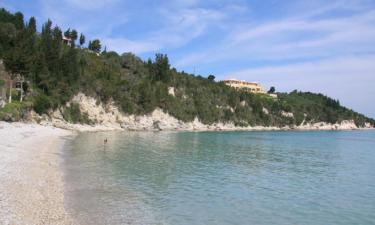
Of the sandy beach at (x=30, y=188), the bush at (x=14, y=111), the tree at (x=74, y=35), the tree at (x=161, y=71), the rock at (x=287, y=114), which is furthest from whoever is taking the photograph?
the rock at (x=287, y=114)

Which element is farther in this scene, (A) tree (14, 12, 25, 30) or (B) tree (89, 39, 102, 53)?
(B) tree (89, 39, 102, 53)

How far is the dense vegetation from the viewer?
71.9 meters

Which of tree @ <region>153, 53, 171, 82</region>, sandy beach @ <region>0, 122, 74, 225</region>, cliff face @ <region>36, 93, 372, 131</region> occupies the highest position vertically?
tree @ <region>153, 53, 171, 82</region>

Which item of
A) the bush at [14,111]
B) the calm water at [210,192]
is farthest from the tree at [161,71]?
the calm water at [210,192]

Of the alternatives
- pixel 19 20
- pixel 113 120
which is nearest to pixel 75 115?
pixel 113 120

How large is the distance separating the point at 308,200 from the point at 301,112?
6500 inches

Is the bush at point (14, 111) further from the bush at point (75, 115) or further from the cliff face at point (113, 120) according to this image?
the bush at point (75, 115)

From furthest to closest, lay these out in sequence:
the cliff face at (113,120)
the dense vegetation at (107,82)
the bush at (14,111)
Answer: the cliff face at (113,120), the dense vegetation at (107,82), the bush at (14,111)

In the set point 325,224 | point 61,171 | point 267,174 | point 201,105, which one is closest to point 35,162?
point 61,171

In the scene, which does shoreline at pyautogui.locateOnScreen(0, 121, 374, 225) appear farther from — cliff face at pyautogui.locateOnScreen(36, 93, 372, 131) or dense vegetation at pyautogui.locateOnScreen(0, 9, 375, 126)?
cliff face at pyautogui.locateOnScreen(36, 93, 372, 131)

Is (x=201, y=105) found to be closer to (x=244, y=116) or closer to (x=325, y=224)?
(x=244, y=116)

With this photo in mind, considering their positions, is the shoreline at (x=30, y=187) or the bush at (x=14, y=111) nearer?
the shoreline at (x=30, y=187)

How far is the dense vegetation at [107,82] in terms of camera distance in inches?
2832

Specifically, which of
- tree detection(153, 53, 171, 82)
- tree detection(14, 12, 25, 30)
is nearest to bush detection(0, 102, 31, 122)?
tree detection(14, 12, 25, 30)
